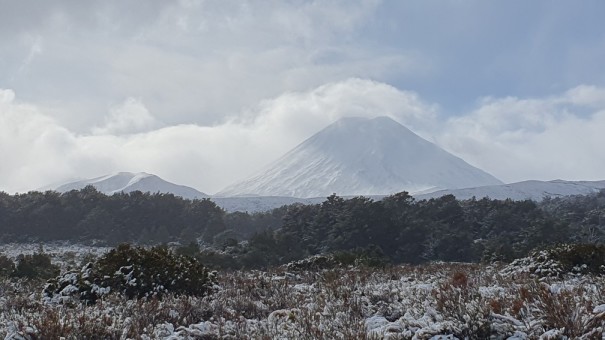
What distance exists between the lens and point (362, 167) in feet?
409

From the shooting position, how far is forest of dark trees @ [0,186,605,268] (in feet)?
81.3

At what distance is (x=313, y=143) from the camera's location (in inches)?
5581

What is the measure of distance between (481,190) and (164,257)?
6366cm

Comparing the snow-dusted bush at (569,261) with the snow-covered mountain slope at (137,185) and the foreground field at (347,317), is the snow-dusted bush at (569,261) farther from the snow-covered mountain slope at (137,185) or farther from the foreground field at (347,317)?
the snow-covered mountain slope at (137,185)

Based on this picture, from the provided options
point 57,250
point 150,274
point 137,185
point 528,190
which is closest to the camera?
point 150,274

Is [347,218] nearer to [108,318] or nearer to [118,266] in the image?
[118,266]

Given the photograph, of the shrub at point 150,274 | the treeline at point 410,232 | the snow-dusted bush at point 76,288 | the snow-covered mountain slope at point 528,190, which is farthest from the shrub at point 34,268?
the snow-covered mountain slope at point 528,190

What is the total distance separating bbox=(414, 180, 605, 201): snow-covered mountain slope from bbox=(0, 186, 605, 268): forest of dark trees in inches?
982

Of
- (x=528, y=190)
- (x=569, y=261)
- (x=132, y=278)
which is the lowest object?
(x=569, y=261)

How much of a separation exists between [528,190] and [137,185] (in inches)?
2735

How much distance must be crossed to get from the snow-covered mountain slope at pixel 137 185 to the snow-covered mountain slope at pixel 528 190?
41.6m

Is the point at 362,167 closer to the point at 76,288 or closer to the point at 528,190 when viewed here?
the point at 528,190

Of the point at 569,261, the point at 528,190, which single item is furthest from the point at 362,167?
the point at 569,261

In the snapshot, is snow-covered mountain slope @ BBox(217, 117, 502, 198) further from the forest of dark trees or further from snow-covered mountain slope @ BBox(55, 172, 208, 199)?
the forest of dark trees
